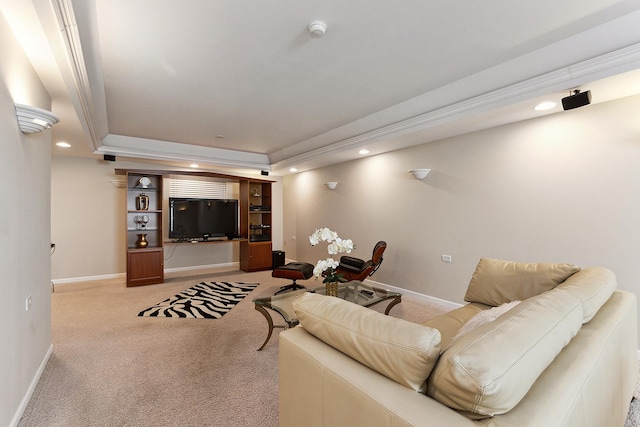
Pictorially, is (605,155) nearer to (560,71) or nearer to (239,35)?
(560,71)

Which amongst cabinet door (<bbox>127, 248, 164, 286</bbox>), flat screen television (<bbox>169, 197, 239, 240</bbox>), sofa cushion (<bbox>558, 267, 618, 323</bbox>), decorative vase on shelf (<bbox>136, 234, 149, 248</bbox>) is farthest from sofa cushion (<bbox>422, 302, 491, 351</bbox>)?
decorative vase on shelf (<bbox>136, 234, 149, 248</bbox>)

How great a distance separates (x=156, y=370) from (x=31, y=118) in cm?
217

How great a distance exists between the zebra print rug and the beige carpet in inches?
6.9

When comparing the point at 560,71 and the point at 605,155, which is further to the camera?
the point at 605,155

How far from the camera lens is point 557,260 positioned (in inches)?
127

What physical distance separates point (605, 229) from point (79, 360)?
5267mm

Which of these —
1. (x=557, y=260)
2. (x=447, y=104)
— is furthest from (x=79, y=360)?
(x=557, y=260)

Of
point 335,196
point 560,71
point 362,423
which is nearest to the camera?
point 362,423

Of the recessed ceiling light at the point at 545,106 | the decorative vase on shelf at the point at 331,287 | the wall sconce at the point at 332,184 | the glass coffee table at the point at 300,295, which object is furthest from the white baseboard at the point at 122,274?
the recessed ceiling light at the point at 545,106

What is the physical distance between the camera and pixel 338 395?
108 cm

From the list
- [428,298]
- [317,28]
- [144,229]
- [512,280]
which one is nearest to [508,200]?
[512,280]

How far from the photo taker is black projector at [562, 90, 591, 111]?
2.56 meters

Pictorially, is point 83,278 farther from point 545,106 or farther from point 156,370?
point 545,106

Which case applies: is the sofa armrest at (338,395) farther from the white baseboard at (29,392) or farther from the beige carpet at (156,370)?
the white baseboard at (29,392)
